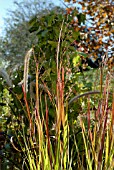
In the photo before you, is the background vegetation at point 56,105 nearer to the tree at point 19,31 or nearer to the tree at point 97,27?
the tree at point 97,27

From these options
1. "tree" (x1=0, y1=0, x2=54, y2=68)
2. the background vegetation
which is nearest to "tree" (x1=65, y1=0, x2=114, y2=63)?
the background vegetation

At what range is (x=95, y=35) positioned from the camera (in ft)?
22.8

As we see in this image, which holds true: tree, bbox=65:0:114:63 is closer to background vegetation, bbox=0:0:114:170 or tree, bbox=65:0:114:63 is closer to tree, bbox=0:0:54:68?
background vegetation, bbox=0:0:114:170

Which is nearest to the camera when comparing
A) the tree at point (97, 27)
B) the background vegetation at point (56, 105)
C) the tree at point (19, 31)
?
the background vegetation at point (56, 105)

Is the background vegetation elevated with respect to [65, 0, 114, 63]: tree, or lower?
lower

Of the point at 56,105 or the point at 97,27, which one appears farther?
the point at 97,27

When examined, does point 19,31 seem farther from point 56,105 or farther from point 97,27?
point 56,105

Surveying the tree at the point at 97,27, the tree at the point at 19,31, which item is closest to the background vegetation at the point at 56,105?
the tree at the point at 97,27

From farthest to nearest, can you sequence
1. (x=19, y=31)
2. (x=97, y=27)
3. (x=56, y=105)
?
1. (x=19, y=31)
2. (x=97, y=27)
3. (x=56, y=105)

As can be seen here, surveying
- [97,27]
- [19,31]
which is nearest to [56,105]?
[97,27]

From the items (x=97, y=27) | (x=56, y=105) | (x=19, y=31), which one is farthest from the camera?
(x=19, y=31)

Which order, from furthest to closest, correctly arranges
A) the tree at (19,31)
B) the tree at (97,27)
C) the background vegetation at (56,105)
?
the tree at (19,31) → the tree at (97,27) → the background vegetation at (56,105)

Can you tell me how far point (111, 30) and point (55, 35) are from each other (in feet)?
14.3

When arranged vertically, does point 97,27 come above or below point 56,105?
above
